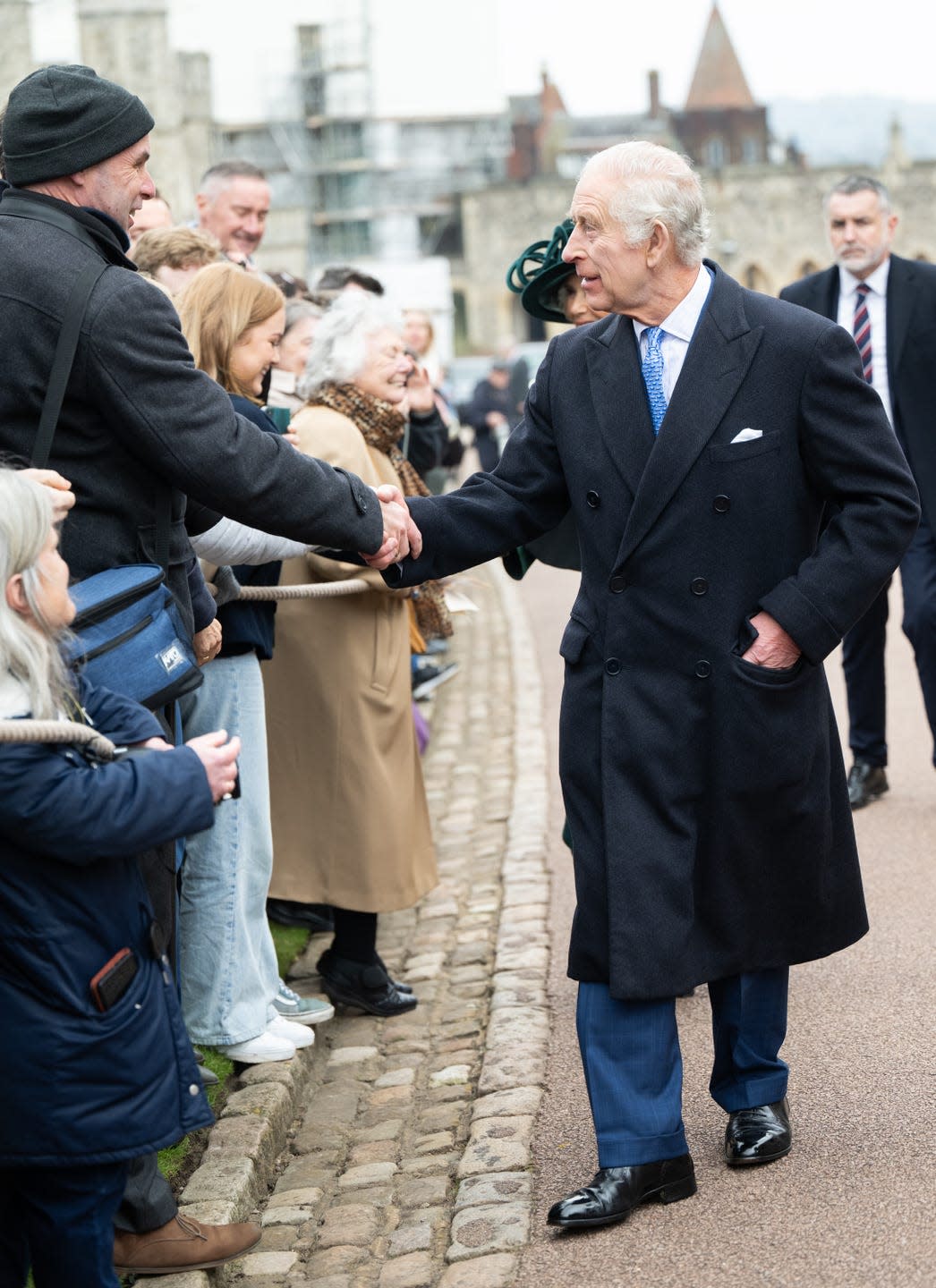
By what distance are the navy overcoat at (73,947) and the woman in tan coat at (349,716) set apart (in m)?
2.41

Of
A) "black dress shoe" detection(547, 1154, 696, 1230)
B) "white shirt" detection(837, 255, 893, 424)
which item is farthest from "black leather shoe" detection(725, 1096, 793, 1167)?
"white shirt" detection(837, 255, 893, 424)

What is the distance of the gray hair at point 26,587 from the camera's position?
122 inches

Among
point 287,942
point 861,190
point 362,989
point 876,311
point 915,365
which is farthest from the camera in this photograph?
point 861,190

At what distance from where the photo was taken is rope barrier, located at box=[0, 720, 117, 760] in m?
3.04

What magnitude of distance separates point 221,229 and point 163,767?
17.3 feet

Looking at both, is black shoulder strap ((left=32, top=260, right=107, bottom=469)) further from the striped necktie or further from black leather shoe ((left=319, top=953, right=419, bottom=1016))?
the striped necktie

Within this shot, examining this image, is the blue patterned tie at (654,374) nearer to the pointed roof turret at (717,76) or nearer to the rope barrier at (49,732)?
the rope barrier at (49,732)

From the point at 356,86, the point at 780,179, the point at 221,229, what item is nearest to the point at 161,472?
the point at 221,229

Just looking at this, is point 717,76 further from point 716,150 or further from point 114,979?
point 114,979

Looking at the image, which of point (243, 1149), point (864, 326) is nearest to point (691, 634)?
point (243, 1149)

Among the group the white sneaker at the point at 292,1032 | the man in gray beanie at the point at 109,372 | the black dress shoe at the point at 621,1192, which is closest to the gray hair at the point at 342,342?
the man in gray beanie at the point at 109,372

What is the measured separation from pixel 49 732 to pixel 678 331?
1.83 metres

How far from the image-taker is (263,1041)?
514 cm

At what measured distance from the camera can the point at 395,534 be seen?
450cm
